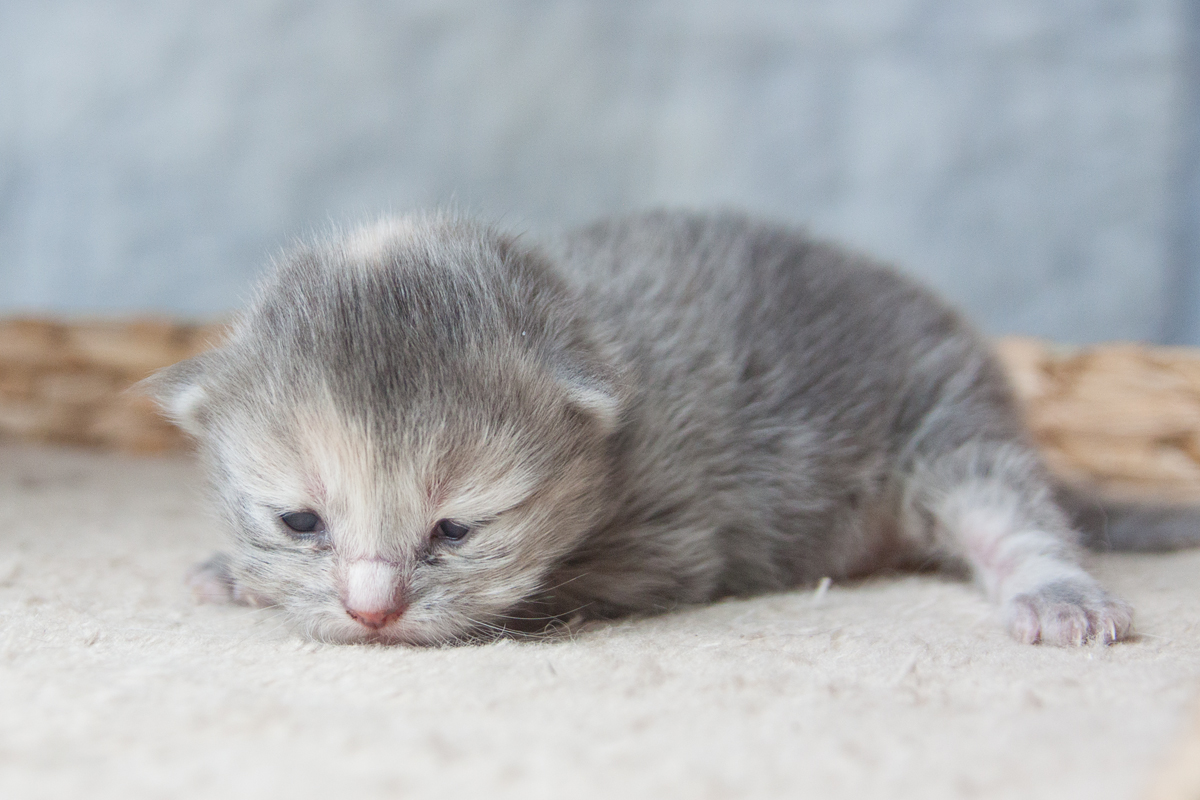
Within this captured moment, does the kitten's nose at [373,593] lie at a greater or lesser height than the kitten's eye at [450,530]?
lesser

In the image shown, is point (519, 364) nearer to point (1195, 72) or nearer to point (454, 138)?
point (454, 138)

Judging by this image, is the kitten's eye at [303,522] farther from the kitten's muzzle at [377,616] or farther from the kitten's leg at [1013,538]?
the kitten's leg at [1013,538]

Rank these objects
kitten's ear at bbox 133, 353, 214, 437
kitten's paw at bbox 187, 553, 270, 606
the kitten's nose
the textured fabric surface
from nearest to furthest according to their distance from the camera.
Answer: the textured fabric surface → the kitten's nose → kitten's ear at bbox 133, 353, 214, 437 → kitten's paw at bbox 187, 553, 270, 606

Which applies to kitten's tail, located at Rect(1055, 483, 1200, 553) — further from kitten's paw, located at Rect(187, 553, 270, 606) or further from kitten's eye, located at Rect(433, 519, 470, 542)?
kitten's paw, located at Rect(187, 553, 270, 606)

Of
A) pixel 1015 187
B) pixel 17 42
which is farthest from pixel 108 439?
pixel 1015 187

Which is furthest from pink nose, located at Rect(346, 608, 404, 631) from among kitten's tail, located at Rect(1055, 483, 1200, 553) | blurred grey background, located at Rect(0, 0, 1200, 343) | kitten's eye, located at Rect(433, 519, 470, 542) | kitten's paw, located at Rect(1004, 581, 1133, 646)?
blurred grey background, located at Rect(0, 0, 1200, 343)

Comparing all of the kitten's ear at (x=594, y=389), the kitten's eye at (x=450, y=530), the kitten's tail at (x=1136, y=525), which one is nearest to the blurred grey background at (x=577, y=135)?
the kitten's tail at (x=1136, y=525)
